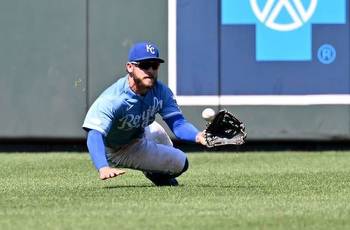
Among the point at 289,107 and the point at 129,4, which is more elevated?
the point at 129,4

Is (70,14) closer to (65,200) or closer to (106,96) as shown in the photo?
(106,96)

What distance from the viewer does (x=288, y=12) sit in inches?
533

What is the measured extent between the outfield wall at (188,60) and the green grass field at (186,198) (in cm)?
209

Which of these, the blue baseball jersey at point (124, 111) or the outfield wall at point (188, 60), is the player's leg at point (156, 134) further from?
the outfield wall at point (188, 60)

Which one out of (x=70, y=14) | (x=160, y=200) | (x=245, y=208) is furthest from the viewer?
(x=70, y=14)

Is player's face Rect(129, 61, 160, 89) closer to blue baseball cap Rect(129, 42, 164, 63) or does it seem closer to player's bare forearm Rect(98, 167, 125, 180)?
blue baseball cap Rect(129, 42, 164, 63)

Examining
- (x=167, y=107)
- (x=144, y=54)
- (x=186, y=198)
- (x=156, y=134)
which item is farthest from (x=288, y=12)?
(x=186, y=198)

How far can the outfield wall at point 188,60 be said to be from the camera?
13430 mm

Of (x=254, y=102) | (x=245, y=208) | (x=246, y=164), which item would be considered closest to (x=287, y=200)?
(x=245, y=208)

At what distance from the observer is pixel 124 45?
13.5 metres

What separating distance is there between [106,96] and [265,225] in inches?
97.9

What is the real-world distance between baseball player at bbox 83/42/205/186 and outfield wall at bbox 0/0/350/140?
4.89 meters

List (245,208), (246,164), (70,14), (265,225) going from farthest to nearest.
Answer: (70,14) < (246,164) < (245,208) < (265,225)

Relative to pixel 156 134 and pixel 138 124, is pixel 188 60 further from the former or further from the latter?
pixel 138 124
